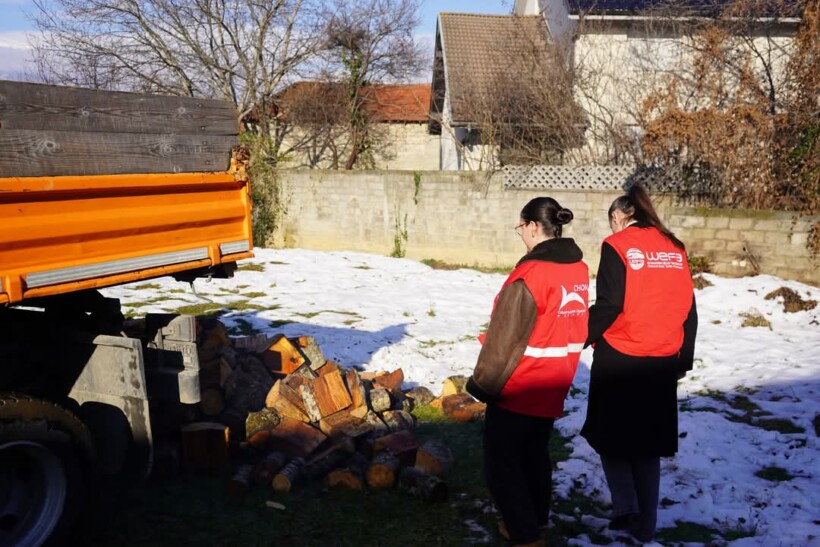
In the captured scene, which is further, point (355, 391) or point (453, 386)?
point (453, 386)

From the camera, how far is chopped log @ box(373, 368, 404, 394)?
592 cm

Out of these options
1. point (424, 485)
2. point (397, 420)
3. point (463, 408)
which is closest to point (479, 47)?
point (463, 408)

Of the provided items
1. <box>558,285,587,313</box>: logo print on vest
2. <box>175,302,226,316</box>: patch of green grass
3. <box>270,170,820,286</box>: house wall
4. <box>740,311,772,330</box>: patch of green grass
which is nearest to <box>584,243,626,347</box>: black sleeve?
<box>558,285,587,313</box>: logo print on vest

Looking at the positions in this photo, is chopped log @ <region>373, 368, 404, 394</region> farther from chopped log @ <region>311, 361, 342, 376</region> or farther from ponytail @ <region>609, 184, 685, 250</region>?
ponytail @ <region>609, 184, 685, 250</region>

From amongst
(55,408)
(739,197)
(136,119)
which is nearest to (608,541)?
(55,408)

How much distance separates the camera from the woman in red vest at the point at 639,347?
11.2 feet

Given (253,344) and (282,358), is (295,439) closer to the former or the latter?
(282,358)

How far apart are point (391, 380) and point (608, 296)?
9.37ft

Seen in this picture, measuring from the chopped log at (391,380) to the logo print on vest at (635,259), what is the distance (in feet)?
9.37

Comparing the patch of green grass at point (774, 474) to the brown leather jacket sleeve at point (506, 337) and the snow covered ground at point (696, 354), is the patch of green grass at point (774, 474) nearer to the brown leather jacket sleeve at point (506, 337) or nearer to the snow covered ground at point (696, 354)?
the snow covered ground at point (696, 354)

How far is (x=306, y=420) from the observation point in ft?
16.5

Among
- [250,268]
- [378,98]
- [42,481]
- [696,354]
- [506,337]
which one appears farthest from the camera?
[378,98]

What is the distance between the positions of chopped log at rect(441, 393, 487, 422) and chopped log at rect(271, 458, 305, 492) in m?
1.52

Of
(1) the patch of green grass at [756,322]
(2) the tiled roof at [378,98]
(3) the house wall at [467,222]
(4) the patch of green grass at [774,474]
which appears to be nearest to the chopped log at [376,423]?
(4) the patch of green grass at [774,474]
